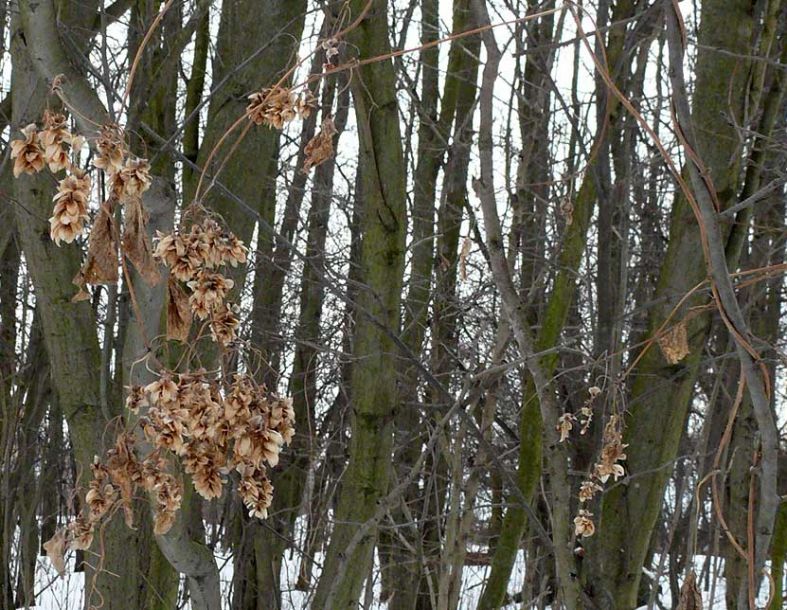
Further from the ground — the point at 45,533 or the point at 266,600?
the point at 45,533

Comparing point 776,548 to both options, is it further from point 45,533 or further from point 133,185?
point 45,533

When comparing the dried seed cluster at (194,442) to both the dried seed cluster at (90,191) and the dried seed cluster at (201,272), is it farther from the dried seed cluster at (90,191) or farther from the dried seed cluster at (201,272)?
the dried seed cluster at (90,191)

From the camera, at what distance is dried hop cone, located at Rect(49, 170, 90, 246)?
120 centimetres

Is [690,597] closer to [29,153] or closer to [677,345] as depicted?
[677,345]

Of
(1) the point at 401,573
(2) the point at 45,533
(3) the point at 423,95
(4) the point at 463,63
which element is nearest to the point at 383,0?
(4) the point at 463,63

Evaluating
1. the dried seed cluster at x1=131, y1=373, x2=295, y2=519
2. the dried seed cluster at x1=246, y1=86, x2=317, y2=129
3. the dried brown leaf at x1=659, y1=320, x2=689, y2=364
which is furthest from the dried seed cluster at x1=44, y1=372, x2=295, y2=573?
the dried brown leaf at x1=659, y1=320, x2=689, y2=364

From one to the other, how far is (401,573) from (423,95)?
2791mm

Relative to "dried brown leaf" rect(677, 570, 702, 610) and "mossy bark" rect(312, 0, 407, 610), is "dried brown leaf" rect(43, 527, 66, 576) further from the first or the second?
"mossy bark" rect(312, 0, 407, 610)

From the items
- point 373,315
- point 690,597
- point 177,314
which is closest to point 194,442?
point 177,314

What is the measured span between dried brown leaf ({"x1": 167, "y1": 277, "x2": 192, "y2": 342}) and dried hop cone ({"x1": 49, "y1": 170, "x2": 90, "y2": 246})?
222 mm

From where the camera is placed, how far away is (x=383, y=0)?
2938 millimetres

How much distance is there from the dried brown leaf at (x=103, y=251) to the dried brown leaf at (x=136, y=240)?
0.06 ft

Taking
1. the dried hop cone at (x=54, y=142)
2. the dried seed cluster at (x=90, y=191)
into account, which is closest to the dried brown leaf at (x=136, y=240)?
the dried seed cluster at (x=90, y=191)

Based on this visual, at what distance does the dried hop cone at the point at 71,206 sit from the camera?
3.92 ft
